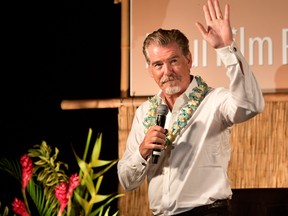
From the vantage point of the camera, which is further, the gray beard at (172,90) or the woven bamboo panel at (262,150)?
the woven bamboo panel at (262,150)

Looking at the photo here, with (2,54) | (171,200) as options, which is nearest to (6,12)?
(2,54)

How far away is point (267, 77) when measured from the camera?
3.05 m

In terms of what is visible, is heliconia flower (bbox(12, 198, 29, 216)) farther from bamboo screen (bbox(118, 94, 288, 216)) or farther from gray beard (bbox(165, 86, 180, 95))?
bamboo screen (bbox(118, 94, 288, 216))

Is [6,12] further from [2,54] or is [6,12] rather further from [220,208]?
[220,208]

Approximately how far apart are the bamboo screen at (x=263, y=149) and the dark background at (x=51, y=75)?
0.82 meters

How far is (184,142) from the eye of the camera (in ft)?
7.80

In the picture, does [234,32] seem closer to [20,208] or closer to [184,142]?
[184,142]

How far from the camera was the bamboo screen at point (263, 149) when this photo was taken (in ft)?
9.84

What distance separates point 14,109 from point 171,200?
5.24 ft

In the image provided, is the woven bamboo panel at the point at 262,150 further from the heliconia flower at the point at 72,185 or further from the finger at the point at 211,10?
the heliconia flower at the point at 72,185

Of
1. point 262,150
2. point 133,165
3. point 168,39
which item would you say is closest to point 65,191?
point 133,165

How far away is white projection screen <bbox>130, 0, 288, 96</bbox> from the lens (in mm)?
3041

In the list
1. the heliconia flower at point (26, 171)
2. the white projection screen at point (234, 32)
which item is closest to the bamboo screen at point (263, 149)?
the white projection screen at point (234, 32)

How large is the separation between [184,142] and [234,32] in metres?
0.94
